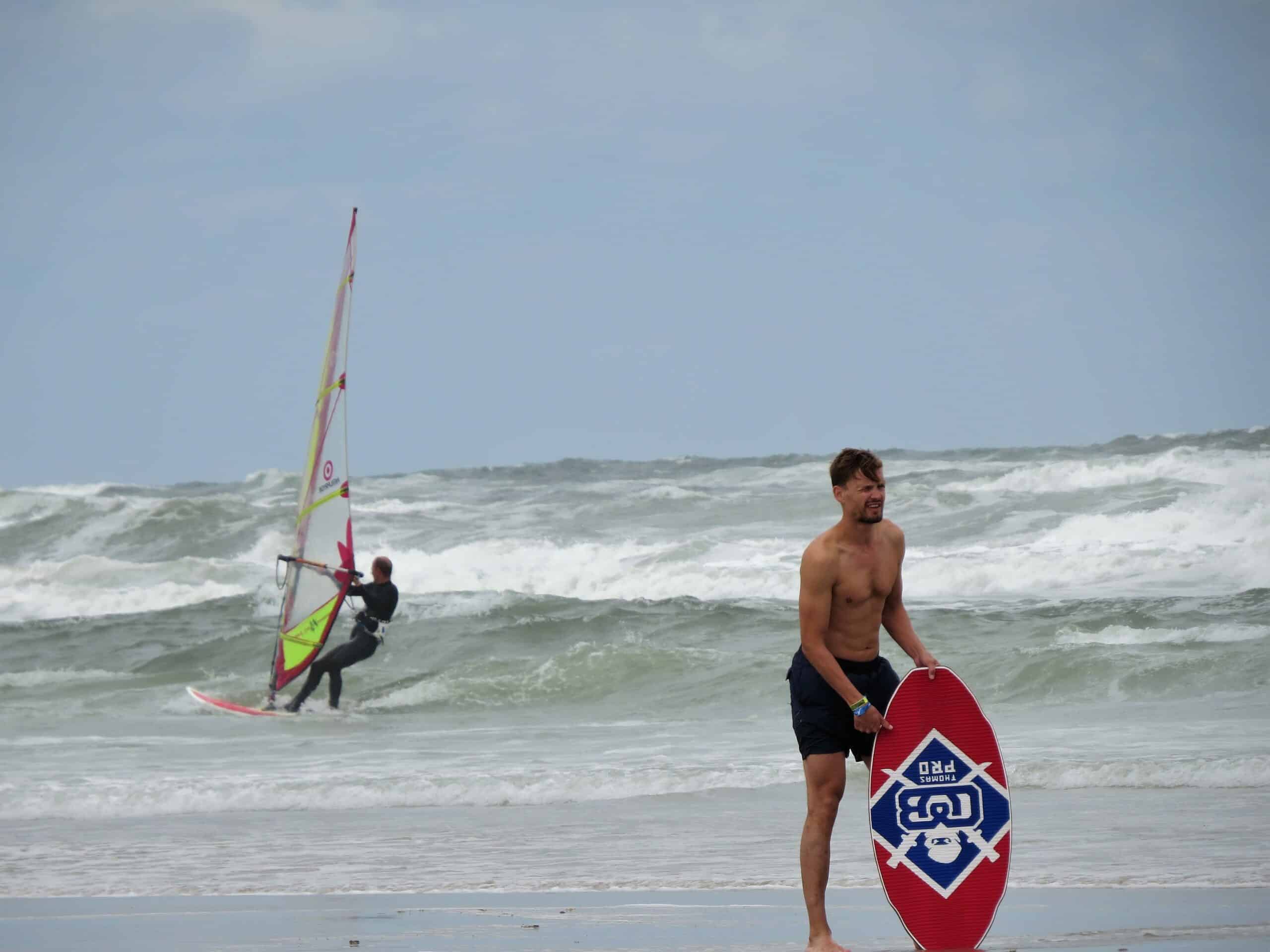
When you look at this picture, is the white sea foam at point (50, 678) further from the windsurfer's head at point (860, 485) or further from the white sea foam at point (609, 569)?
the windsurfer's head at point (860, 485)

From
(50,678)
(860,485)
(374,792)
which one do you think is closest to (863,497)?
(860,485)

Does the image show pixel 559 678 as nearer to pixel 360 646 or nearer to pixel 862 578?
pixel 360 646

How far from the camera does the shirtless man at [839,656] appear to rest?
411 cm

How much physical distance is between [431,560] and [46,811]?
1701 cm

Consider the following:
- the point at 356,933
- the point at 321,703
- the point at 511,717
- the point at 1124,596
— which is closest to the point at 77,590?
the point at 321,703

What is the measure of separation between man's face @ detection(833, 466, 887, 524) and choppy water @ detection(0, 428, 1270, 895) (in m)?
1.91

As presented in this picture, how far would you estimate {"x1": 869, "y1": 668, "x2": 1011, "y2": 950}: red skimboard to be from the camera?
4.21m

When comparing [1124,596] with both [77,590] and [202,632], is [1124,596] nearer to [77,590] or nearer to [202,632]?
[202,632]

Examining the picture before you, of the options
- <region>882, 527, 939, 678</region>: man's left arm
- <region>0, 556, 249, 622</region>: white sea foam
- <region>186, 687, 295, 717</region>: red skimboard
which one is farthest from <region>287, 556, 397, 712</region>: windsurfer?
<region>0, 556, 249, 622</region>: white sea foam

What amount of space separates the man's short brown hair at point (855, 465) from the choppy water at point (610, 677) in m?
1.98

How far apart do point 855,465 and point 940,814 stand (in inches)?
41.4

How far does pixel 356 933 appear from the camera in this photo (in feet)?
15.7

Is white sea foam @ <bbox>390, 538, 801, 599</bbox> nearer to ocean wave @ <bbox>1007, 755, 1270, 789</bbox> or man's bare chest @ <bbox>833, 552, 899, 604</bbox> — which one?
ocean wave @ <bbox>1007, 755, 1270, 789</bbox>

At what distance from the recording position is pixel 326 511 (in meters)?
13.1
